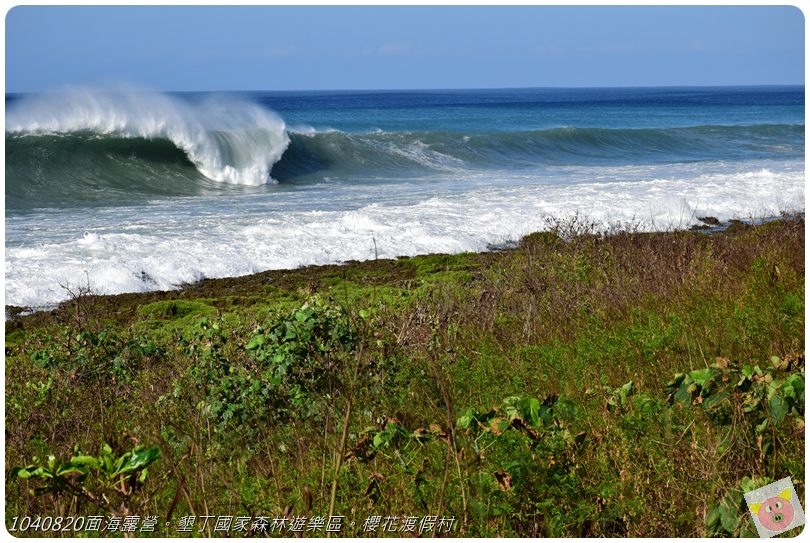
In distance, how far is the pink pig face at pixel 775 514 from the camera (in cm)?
306

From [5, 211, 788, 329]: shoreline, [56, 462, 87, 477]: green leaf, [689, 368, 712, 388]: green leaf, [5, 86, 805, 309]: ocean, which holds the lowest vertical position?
[5, 211, 788, 329]: shoreline

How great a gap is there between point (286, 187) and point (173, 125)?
7541 mm

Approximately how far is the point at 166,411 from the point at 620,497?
292 cm

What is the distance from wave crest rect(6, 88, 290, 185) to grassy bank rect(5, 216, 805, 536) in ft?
68.6

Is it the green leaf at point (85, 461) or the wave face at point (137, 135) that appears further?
the wave face at point (137, 135)

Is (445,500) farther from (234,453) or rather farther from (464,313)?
(464,313)

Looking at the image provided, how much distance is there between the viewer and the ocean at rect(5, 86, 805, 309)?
12.9 metres

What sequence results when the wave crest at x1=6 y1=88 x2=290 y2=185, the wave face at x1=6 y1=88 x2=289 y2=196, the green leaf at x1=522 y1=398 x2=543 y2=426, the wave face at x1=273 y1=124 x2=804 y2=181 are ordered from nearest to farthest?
the green leaf at x1=522 y1=398 x2=543 y2=426 → the wave face at x1=6 y1=88 x2=289 y2=196 → the wave crest at x1=6 y1=88 x2=290 y2=185 → the wave face at x1=273 y1=124 x2=804 y2=181

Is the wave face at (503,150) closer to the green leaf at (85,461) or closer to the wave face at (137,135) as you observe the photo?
the wave face at (137,135)

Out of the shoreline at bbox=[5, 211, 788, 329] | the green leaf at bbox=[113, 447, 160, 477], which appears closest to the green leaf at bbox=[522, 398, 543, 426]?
the green leaf at bbox=[113, 447, 160, 477]

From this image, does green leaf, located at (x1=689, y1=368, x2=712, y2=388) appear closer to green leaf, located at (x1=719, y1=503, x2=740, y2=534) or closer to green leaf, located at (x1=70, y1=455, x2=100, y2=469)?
green leaf, located at (x1=719, y1=503, x2=740, y2=534)

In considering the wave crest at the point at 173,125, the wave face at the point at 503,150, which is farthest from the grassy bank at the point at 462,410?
the wave face at the point at 503,150

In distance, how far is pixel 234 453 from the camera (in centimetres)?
450

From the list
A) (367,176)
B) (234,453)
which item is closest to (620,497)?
(234,453)
